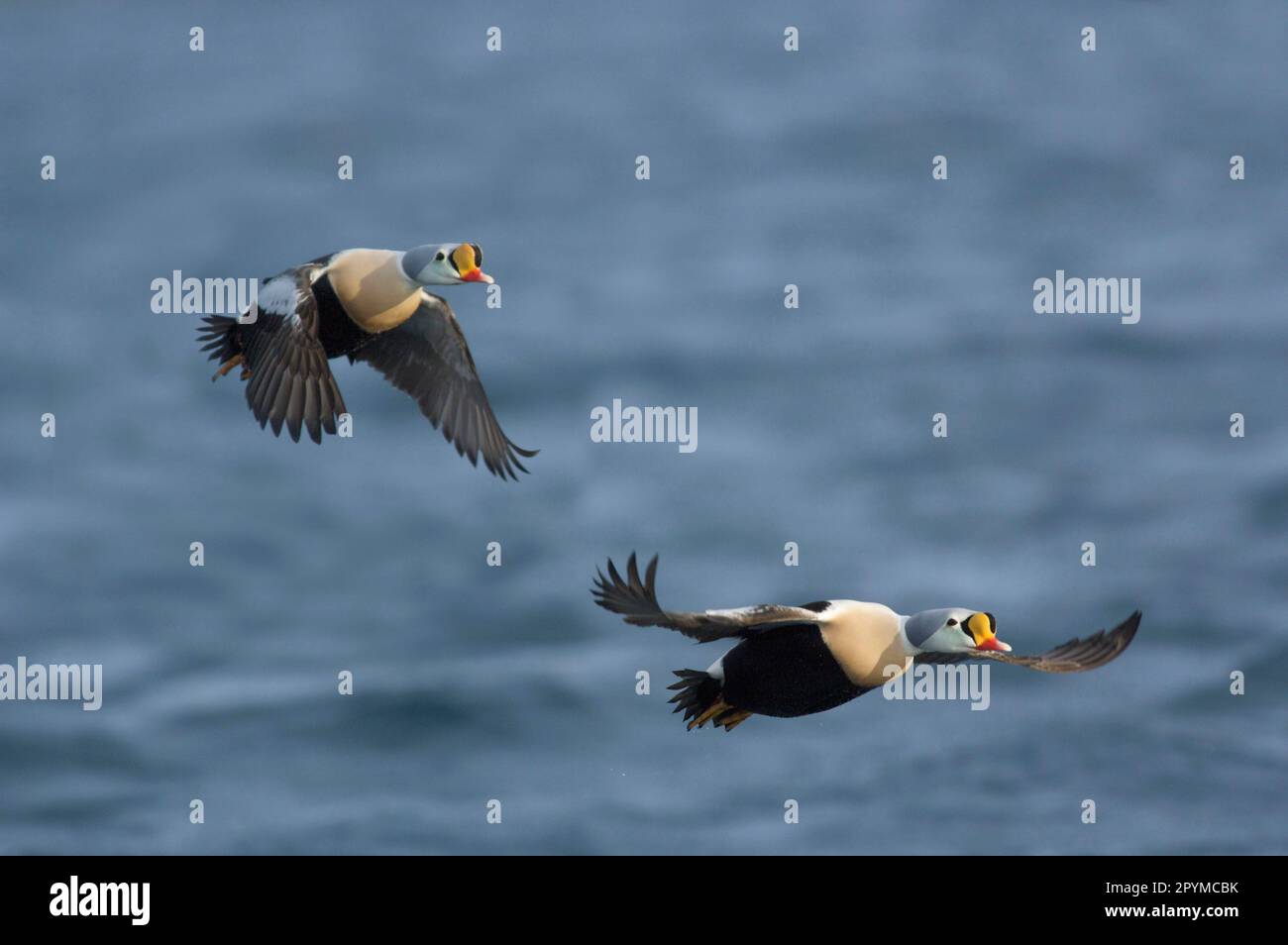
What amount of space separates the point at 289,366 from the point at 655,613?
328cm

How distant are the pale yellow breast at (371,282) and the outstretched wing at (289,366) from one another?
444mm

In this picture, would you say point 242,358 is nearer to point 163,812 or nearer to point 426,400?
point 426,400

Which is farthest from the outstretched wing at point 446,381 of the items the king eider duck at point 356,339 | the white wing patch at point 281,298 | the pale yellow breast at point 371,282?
the white wing patch at point 281,298

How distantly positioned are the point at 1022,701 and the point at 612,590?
1904 inches

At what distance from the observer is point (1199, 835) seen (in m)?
60.3

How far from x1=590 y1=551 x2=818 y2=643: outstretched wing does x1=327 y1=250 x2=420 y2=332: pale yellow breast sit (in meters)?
2.83

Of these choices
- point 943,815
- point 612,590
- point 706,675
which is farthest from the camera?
point 943,815

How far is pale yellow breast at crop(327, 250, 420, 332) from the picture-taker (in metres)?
18.3

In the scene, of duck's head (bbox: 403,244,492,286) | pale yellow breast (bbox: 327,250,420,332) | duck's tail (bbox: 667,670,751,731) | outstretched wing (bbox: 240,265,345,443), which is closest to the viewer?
outstretched wing (bbox: 240,265,345,443)

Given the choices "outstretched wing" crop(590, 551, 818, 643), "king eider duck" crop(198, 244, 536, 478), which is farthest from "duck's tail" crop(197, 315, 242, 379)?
"outstretched wing" crop(590, 551, 818, 643)

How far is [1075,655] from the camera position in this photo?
18672mm

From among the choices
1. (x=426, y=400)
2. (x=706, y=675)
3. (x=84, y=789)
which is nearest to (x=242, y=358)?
(x=426, y=400)

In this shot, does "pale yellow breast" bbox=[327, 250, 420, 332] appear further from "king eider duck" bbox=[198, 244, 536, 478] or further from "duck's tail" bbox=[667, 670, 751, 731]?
"duck's tail" bbox=[667, 670, 751, 731]

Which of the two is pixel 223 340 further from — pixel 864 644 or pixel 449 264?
pixel 864 644
